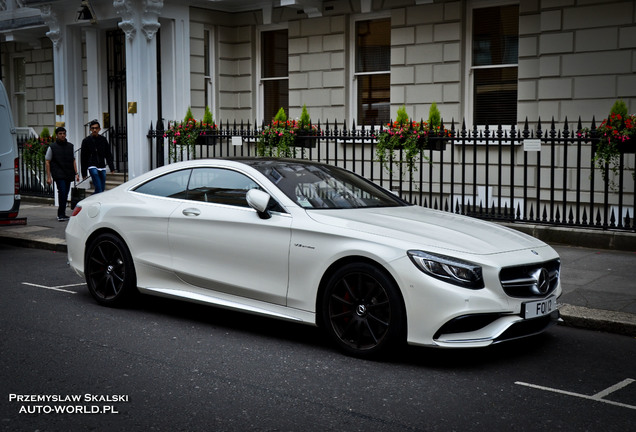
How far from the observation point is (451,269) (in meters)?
5.76

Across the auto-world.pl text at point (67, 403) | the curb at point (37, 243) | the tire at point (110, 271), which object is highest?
the tire at point (110, 271)

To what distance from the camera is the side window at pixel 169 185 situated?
7.57m

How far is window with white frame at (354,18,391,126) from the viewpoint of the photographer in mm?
16328

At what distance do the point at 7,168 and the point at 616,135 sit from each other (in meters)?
9.38

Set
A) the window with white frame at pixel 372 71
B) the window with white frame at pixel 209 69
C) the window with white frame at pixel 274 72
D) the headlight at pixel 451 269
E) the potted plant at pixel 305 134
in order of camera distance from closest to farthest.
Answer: the headlight at pixel 451 269, the potted plant at pixel 305 134, the window with white frame at pixel 372 71, the window with white frame at pixel 274 72, the window with white frame at pixel 209 69

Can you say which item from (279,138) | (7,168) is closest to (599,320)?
(279,138)

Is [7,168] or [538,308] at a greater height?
[7,168]

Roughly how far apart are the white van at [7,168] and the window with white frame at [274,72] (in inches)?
273

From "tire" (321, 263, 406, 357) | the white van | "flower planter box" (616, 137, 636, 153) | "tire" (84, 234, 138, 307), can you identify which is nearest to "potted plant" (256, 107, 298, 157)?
the white van

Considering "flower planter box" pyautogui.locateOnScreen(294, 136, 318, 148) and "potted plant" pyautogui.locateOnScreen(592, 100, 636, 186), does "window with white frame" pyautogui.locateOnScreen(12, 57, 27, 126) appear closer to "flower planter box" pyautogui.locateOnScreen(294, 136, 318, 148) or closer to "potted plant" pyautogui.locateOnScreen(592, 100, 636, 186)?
"flower planter box" pyautogui.locateOnScreen(294, 136, 318, 148)

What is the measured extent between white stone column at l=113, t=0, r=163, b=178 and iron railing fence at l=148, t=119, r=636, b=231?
11.6 inches

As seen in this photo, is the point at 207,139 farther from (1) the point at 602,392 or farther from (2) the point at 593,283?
(1) the point at 602,392

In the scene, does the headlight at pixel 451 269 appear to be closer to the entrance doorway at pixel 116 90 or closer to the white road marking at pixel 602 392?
the white road marking at pixel 602 392

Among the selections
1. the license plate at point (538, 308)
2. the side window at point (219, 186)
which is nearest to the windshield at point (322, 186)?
the side window at point (219, 186)
